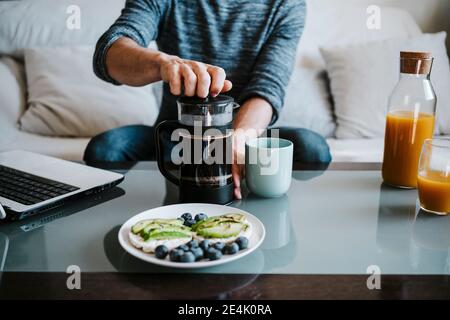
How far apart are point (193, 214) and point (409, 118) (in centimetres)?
48

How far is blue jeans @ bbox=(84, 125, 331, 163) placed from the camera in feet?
4.18

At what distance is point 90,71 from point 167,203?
3.92ft

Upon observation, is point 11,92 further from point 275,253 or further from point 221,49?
point 275,253

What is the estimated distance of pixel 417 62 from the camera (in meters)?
0.90

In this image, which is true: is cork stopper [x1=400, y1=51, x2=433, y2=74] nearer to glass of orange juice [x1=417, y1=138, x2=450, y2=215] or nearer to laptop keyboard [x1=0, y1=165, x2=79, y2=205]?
glass of orange juice [x1=417, y1=138, x2=450, y2=215]

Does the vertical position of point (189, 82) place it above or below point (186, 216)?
above

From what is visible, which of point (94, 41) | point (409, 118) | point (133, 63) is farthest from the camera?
point (94, 41)

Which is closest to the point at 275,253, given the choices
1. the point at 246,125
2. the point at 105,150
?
the point at 246,125

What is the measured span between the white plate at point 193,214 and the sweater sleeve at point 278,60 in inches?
21.4

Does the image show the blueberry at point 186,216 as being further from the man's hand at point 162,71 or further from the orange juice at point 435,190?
the orange juice at point 435,190

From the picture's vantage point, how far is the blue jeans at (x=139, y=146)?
4.18ft

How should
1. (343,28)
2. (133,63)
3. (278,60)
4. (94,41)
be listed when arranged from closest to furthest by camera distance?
(133,63)
(278,60)
(94,41)
(343,28)

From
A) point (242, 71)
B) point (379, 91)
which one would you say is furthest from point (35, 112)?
point (379, 91)

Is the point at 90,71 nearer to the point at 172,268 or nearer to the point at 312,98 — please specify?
the point at 312,98
